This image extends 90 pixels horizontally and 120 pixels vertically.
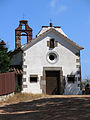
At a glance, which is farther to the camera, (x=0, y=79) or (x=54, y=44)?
(x=54, y=44)

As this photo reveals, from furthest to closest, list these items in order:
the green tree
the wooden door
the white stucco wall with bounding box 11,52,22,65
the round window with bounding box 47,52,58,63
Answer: the white stucco wall with bounding box 11,52,22,65 → the round window with bounding box 47,52,58,63 → the wooden door → the green tree

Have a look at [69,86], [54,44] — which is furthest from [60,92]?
[54,44]

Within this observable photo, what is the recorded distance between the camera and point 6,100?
17.3 meters

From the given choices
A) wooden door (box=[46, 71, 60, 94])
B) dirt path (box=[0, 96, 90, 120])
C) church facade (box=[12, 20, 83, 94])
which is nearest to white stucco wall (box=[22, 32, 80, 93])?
church facade (box=[12, 20, 83, 94])

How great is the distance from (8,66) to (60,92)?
5.33 meters

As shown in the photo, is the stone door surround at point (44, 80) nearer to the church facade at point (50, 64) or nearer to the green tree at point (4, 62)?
the church facade at point (50, 64)

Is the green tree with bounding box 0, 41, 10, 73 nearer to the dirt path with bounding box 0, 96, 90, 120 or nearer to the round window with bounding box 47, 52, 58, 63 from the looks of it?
the round window with bounding box 47, 52, 58, 63

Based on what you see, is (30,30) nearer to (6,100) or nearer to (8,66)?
(8,66)

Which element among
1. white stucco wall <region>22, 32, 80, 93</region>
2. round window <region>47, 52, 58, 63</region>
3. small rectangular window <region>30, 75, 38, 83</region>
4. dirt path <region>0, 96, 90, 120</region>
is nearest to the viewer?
dirt path <region>0, 96, 90, 120</region>

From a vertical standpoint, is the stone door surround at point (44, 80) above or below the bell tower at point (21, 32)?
below

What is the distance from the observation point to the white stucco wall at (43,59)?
21.8 meters

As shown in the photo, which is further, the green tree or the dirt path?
the green tree

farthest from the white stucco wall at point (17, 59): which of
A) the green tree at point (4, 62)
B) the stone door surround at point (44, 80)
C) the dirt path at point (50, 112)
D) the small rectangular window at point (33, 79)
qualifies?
the dirt path at point (50, 112)

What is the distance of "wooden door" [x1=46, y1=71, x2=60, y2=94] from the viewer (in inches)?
870
